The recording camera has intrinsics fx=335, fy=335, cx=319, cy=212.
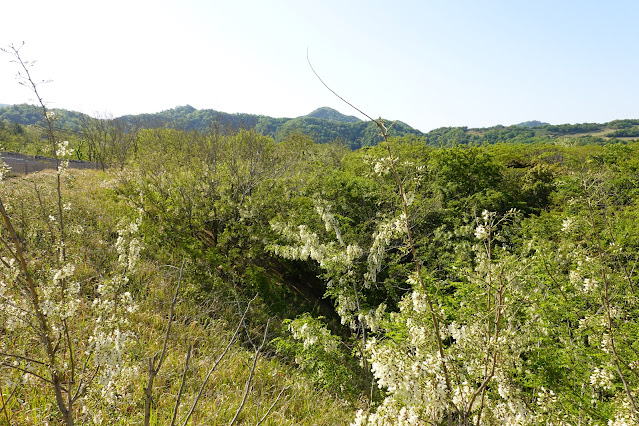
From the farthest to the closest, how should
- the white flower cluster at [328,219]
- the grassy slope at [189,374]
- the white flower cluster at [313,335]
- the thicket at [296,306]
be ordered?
the white flower cluster at [328,219] → the white flower cluster at [313,335] → the grassy slope at [189,374] → the thicket at [296,306]

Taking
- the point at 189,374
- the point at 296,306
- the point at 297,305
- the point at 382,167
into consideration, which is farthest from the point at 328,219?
the point at 382,167

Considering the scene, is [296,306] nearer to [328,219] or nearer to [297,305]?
[297,305]

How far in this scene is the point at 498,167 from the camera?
69.2 feet

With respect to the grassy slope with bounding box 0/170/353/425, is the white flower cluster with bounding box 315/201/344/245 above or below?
above

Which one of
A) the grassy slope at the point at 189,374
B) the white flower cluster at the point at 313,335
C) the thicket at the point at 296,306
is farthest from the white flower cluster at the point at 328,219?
the grassy slope at the point at 189,374

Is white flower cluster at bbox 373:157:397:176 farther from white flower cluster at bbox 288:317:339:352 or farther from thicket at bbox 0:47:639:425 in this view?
white flower cluster at bbox 288:317:339:352

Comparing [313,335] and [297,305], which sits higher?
[313,335]

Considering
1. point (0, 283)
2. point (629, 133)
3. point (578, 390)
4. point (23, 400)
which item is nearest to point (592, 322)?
point (578, 390)

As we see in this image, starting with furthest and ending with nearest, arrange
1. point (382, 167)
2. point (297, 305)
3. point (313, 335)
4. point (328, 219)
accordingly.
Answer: point (297, 305) → point (328, 219) → point (313, 335) → point (382, 167)

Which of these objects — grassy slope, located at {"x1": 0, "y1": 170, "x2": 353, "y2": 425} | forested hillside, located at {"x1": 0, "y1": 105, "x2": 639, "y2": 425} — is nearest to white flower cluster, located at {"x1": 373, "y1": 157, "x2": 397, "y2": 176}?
forested hillside, located at {"x1": 0, "y1": 105, "x2": 639, "y2": 425}

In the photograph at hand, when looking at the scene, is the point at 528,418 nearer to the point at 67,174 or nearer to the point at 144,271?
the point at 67,174

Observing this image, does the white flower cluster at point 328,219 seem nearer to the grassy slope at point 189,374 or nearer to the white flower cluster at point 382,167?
the grassy slope at point 189,374

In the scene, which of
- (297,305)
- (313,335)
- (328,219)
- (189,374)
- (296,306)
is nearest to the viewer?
(189,374)

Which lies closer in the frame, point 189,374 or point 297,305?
point 189,374
